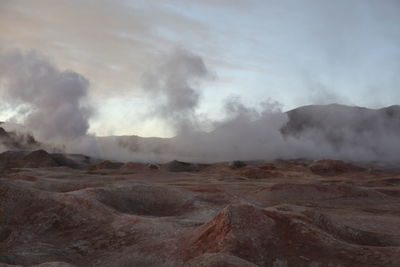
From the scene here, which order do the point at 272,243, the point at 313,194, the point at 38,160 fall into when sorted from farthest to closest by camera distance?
the point at 38,160
the point at 313,194
the point at 272,243

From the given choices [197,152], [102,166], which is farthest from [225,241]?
[197,152]

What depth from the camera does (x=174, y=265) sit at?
1363 cm

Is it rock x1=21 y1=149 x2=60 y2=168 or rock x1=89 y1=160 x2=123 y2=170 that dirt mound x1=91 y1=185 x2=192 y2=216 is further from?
rock x1=21 y1=149 x2=60 y2=168

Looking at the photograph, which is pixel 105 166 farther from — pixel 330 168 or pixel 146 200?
pixel 146 200

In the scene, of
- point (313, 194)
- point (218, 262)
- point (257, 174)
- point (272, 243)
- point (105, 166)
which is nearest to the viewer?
point (218, 262)

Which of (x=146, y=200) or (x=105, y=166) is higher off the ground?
(x=105, y=166)

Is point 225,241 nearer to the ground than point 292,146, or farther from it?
nearer to the ground

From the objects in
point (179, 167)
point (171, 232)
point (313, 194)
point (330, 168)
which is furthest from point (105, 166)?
point (171, 232)

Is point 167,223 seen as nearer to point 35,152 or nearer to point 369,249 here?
point 369,249

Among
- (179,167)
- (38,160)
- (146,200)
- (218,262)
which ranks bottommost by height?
(218,262)

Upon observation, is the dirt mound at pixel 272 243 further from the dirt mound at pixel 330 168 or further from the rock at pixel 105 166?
the dirt mound at pixel 330 168

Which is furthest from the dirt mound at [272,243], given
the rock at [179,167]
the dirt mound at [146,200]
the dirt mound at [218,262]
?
the rock at [179,167]

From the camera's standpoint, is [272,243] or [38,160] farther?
[38,160]

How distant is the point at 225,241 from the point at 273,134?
3890 inches
